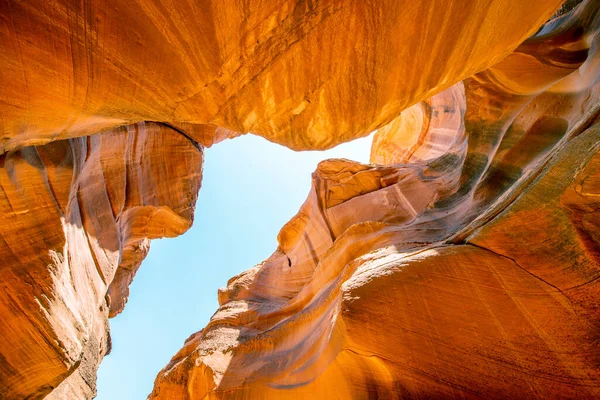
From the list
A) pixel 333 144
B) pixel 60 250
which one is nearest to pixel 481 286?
Answer: pixel 333 144

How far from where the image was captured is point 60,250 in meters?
5.16

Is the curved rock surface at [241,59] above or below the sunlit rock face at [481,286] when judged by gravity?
above

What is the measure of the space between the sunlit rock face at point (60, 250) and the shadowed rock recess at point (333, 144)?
4cm

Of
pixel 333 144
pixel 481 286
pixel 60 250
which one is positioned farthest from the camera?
pixel 60 250

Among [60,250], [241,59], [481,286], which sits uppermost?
[241,59]

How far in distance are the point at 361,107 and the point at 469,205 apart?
319 cm

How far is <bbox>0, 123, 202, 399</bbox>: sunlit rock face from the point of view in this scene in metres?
4.79

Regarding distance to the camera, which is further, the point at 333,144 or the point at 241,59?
the point at 333,144

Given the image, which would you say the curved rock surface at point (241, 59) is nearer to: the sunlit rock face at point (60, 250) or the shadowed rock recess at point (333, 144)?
the shadowed rock recess at point (333, 144)

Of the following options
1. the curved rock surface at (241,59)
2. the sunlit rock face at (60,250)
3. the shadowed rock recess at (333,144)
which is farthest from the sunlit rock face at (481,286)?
the sunlit rock face at (60,250)

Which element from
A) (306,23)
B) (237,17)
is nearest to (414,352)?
(306,23)

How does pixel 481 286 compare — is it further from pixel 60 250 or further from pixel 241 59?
pixel 60 250

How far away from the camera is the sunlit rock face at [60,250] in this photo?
479cm

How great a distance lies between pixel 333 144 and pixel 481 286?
8.91 ft
